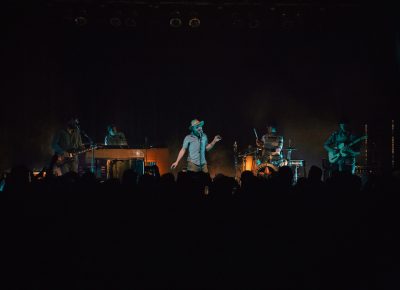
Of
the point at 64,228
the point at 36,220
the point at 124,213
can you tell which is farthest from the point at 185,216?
the point at 36,220

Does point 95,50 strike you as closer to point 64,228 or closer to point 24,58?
point 24,58

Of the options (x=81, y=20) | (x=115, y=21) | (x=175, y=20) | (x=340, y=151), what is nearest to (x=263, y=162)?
(x=340, y=151)

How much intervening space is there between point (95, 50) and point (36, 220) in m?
10.9

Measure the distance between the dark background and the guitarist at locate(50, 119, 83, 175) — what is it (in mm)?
3065

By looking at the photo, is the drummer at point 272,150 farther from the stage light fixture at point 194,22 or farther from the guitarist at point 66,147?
the guitarist at point 66,147

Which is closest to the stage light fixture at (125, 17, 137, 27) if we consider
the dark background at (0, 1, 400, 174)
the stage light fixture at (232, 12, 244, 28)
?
the dark background at (0, 1, 400, 174)

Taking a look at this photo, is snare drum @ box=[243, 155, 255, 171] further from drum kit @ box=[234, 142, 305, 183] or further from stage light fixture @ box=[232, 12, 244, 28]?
stage light fixture @ box=[232, 12, 244, 28]

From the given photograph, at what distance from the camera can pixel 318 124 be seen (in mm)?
14398

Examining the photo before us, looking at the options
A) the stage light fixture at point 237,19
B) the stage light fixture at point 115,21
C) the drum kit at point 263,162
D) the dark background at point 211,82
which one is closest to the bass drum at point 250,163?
the drum kit at point 263,162

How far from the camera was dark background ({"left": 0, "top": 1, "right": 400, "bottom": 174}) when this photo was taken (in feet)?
44.5

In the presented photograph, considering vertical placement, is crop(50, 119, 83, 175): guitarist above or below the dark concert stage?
below

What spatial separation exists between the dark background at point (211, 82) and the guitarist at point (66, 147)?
3.07 m

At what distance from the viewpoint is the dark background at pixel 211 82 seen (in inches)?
534

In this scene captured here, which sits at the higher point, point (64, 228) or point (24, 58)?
point (24, 58)
